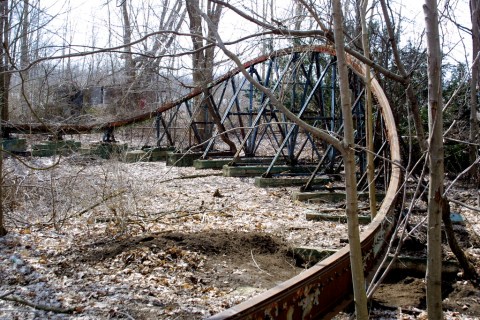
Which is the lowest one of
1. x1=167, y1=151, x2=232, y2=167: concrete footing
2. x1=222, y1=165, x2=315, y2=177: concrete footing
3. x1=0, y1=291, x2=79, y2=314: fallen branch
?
x1=0, y1=291, x2=79, y2=314: fallen branch

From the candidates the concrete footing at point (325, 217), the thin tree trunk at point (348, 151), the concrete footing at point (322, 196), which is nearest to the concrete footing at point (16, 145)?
the concrete footing at point (322, 196)

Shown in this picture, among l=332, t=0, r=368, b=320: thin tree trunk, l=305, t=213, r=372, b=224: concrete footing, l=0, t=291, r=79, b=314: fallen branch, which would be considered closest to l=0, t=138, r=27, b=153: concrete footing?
l=305, t=213, r=372, b=224: concrete footing

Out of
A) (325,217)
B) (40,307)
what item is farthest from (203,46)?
(325,217)

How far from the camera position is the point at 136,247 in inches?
253

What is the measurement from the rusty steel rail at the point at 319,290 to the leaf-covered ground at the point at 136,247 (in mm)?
785

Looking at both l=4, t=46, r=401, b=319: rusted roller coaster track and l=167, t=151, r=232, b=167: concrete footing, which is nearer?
l=4, t=46, r=401, b=319: rusted roller coaster track

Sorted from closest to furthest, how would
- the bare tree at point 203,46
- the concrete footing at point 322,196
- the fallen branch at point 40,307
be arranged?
the bare tree at point 203,46
the fallen branch at point 40,307
the concrete footing at point 322,196

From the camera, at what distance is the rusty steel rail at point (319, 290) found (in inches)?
132

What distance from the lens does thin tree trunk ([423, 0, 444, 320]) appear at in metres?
2.43

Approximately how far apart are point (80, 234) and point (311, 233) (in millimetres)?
3341

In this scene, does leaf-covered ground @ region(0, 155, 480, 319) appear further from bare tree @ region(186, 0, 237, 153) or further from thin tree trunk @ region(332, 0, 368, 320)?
thin tree trunk @ region(332, 0, 368, 320)

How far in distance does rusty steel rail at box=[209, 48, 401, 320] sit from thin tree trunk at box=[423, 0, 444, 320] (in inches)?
17.9

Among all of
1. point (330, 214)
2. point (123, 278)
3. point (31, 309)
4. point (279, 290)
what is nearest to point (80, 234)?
point (123, 278)

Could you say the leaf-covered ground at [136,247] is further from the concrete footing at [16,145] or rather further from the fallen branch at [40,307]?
the concrete footing at [16,145]
